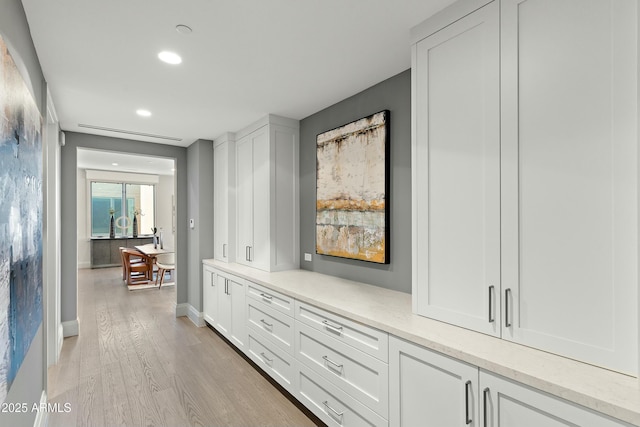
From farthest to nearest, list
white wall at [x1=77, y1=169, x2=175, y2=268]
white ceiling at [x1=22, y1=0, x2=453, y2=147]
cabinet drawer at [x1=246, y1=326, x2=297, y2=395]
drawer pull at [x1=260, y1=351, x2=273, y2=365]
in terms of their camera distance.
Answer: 1. white wall at [x1=77, y1=169, x2=175, y2=268]
2. drawer pull at [x1=260, y1=351, x2=273, y2=365]
3. cabinet drawer at [x1=246, y1=326, x2=297, y2=395]
4. white ceiling at [x1=22, y1=0, x2=453, y2=147]

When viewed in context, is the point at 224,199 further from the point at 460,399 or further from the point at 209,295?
the point at 460,399

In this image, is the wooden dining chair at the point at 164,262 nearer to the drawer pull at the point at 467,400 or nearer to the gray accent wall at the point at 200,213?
the gray accent wall at the point at 200,213

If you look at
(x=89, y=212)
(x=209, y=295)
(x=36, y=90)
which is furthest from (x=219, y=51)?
(x=89, y=212)

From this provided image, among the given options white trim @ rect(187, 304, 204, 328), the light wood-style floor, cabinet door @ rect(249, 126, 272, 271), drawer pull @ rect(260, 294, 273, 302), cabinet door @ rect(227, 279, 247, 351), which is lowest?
the light wood-style floor

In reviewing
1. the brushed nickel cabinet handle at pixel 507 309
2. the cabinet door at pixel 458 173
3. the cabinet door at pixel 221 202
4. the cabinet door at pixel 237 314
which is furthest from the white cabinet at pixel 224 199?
the brushed nickel cabinet handle at pixel 507 309

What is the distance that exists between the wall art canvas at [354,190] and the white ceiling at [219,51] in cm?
37

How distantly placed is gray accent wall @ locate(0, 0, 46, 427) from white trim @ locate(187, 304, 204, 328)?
1.97 metres

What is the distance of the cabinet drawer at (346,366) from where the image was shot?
5.89 feet

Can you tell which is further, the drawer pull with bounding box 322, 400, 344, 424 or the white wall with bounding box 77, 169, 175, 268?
the white wall with bounding box 77, 169, 175, 268

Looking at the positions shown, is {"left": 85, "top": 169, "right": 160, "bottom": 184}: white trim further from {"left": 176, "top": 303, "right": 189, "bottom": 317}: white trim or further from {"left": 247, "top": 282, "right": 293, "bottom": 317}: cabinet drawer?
{"left": 247, "top": 282, "right": 293, "bottom": 317}: cabinet drawer

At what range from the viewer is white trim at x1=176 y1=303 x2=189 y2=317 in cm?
471

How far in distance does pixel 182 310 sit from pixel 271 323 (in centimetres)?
251

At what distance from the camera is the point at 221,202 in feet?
14.1

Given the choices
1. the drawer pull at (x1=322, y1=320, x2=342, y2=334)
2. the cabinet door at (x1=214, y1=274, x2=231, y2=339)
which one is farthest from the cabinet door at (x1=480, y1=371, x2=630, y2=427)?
the cabinet door at (x1=214, y1=274, x2=231, y2=339)
